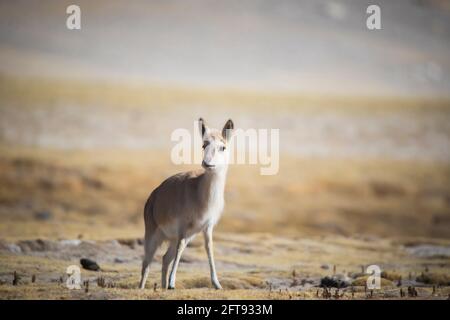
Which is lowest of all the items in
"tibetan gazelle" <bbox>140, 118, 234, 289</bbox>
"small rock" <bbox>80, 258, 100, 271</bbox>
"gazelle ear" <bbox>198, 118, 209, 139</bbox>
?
"small rock" <bbox>80, 258, 100, 271</bbox>

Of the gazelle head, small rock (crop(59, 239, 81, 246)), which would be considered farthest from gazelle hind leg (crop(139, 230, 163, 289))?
small rock (crop(59, 239, 81, 246))

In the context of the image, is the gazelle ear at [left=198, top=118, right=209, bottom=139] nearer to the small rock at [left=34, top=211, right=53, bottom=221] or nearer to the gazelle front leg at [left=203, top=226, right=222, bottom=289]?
the gazelle front leg at [left=203, top=226, right=222, bottom=289]

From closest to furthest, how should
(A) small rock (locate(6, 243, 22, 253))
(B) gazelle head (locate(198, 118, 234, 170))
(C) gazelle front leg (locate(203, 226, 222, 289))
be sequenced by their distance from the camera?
1. (B) gazelle head (locate(198, 118, 234, 170))
2. (C) gazelle front leg (locate(203, 226, 222, 289))
3. (A) small rock (locate(6, 243, 22, 253))

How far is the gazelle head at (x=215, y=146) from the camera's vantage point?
12.7m

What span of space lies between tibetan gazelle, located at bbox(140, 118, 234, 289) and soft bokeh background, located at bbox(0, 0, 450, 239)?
1039 cm

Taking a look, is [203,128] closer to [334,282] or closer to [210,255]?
[210,255]

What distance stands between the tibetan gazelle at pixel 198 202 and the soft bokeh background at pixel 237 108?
10390 millimetres

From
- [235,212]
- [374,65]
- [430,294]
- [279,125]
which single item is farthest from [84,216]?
[374,65]

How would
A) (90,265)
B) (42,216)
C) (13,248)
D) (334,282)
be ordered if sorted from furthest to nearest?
(42,216), (13,248), (90,265), (334,282)

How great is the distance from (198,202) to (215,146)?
1.07 meters

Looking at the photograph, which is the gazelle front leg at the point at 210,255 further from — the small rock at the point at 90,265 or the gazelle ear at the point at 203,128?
the small rock at the point at 90,265

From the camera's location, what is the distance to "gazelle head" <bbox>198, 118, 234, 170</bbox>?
12727mm

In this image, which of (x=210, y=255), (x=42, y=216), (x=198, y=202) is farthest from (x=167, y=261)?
(x=42, y=216)

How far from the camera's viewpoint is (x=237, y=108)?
7969 cm
